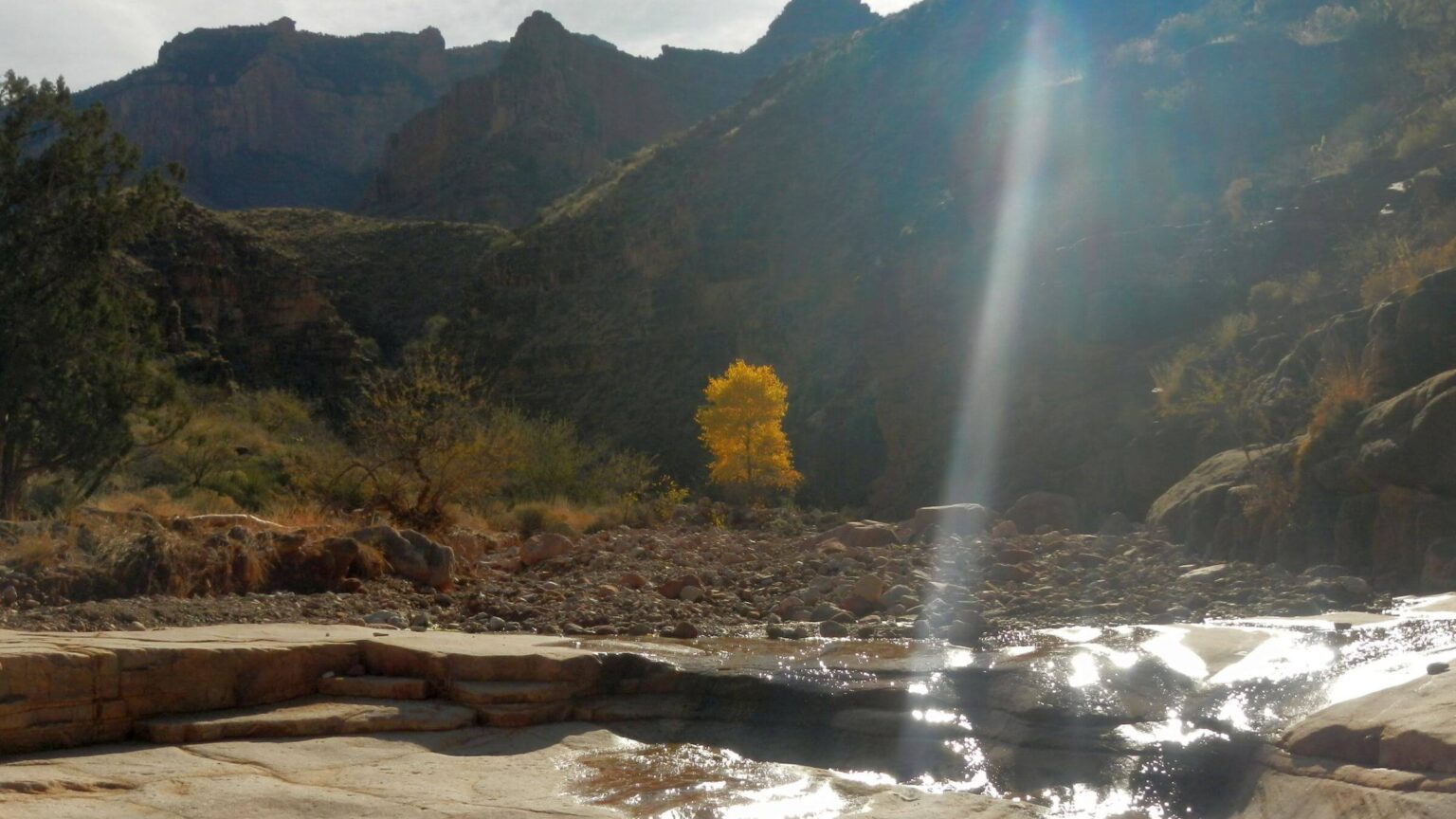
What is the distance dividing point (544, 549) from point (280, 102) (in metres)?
100

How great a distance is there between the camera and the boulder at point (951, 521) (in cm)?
1477

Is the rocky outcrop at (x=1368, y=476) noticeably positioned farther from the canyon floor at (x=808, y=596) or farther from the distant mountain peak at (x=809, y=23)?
the distant mountain peak at (x=809, y=23)

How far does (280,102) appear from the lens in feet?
341

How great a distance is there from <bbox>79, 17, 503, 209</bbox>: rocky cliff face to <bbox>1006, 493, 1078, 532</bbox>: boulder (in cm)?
8667

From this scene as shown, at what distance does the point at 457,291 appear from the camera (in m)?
49.5

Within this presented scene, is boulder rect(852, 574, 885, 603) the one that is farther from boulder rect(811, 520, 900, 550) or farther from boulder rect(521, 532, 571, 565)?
boulder rect(521, 532, 571, 565)

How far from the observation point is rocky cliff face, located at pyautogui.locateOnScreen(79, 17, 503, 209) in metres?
100

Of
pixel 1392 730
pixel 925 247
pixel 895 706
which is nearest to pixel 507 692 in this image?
pixel 895 706

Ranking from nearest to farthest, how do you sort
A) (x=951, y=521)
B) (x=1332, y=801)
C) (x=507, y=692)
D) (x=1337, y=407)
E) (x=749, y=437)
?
(x=1332, y=801)
(x=507, y=692)
(x=1337, y=407)
(x=951, y=521)
(x=749, y=437)

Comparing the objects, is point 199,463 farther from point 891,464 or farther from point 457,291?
point 457,291

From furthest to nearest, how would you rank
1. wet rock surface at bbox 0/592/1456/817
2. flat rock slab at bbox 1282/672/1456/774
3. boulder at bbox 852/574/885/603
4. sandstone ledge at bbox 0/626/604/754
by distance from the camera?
boulder at bbox 852/574/885/603, sandstone ledge at bbox 0/626/604/754, wet rock surface at bbox 0/592/1456/817, flat rock slab at bbox 1282/672/1456/774

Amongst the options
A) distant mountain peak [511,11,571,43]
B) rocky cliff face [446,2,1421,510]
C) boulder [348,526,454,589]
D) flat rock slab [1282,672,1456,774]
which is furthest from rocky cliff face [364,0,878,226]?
flat rock slab [1282,672,1456,774]

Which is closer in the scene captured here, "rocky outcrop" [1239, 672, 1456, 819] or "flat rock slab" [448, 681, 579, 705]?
"rocky outcrop" [1239, 672, 1456, 819]

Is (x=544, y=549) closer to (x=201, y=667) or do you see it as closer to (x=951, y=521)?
(x=951, y=521)
